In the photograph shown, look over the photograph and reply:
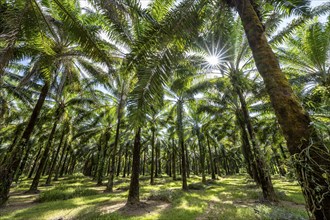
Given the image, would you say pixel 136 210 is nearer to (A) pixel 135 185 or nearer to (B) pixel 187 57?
(A) pixel 135 185

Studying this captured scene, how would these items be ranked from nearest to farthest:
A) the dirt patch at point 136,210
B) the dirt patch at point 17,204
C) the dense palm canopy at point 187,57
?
the dense palm canopy at point 187,57, the dirt patch at point 136,210, the dirt patch at point 17,204

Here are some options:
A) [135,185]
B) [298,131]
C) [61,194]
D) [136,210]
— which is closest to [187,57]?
[298,131]

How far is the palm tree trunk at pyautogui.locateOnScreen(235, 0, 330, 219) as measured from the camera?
6.58ft

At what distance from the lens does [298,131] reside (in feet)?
7.77

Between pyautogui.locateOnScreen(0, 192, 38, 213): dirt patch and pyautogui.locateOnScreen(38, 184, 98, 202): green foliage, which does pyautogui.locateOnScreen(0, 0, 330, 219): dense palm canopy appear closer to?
pyautogui.locateOnScreen(0, 192, 38, 213): dirt patch

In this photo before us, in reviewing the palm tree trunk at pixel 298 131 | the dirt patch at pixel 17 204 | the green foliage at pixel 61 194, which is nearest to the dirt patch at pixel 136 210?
the dirt patch at pixel 17 204

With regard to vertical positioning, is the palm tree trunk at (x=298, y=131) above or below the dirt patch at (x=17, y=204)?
above

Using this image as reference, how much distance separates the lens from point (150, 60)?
4543 mm

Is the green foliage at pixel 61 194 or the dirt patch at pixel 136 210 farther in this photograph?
the green foliage at pixel 61 194

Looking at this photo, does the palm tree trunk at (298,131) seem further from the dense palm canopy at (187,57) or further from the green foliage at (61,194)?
the green foliage at (61,194)

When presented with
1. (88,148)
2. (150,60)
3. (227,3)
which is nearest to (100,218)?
(150,60)

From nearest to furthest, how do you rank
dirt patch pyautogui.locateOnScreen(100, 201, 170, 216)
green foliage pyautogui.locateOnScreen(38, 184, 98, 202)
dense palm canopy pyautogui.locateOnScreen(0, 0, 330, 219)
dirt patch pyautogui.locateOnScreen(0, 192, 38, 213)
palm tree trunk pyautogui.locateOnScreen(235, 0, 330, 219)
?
palm tree trunk pyautogui.locateOnScreen(235, 0, 330, 219) → dense palm canopy pyautogui.locateOnScreen(0, 0, 330, 219) → dirt patch pyautogui.locateOnScreen(100, 201, 170, 216) → dirt patch pyautogui.locateOnScreen(0, 192, 38, 213) → green foliage pyautogui.locateOnScreen(38, 184, 98, 202)

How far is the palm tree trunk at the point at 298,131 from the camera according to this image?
2.01m

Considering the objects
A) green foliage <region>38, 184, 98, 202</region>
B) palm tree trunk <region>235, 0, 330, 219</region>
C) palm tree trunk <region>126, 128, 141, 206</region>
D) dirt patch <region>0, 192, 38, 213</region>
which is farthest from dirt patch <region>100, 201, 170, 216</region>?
palm tree trunk <region>235, 0, 330, 219</region>
